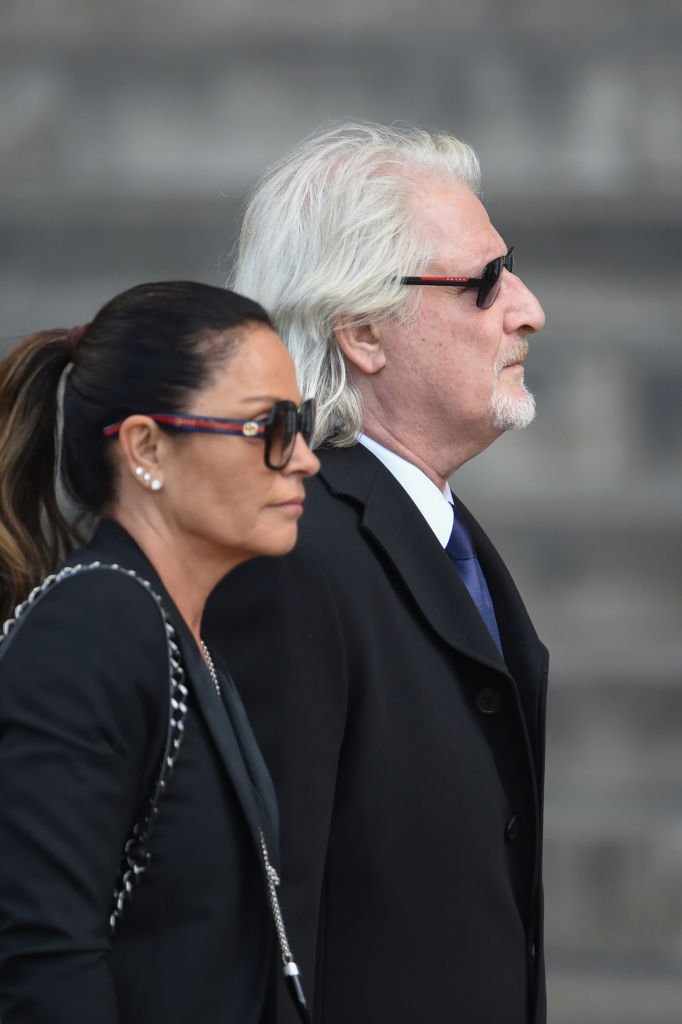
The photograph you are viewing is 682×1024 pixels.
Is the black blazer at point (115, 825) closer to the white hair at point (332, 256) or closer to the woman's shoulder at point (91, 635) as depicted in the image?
the woman's shoulder at point (91, 635)

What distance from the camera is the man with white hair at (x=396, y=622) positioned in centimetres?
178

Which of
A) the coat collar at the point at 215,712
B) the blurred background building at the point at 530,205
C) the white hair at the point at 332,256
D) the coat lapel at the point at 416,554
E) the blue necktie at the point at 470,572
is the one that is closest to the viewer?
the coat collar at the point at 215,712

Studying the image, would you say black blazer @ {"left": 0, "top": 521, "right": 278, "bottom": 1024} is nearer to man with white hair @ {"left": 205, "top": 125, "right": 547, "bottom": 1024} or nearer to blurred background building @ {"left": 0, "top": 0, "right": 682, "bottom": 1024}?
man with white hair @ {"left": 205, "top": 125, "right": 547, "bottom": 1024}

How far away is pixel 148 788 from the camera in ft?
4.65

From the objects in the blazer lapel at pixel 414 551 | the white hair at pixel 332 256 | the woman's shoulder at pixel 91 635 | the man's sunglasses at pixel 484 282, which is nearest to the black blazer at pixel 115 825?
the woman's shoulder at pixel 91 635

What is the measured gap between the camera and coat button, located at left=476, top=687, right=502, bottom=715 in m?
1.93

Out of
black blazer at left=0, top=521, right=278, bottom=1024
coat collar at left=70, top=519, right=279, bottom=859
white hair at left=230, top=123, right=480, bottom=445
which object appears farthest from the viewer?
white hair at left=230, top=123, right=480, bottom=445

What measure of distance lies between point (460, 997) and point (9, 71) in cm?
234

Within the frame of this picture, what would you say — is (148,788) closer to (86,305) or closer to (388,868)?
(388,868)

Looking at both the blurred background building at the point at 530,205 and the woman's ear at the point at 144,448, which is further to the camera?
the blurred background building at the point at 530,205

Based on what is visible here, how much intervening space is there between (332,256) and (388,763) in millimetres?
637

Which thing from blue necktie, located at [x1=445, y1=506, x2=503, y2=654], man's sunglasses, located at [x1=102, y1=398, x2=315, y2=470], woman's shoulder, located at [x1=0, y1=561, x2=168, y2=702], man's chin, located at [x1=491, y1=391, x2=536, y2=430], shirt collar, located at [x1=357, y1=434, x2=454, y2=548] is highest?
man's sunglasses, located at [x1=102, y1=398, x2=315, y2=470]

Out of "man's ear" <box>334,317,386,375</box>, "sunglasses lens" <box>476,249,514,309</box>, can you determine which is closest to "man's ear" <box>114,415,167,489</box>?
"man's ear" <box>334,317,386,375</box>

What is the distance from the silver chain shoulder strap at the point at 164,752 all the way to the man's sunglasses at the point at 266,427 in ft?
0.46
